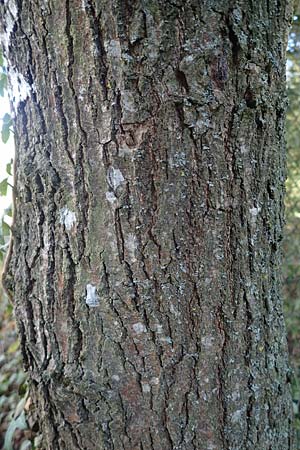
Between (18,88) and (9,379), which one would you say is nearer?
(18,88)

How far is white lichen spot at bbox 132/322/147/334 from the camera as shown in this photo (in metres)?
0.67

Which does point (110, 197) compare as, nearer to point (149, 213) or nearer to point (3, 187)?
point (149, 213)

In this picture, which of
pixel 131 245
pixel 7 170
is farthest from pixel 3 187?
pixel 131 245

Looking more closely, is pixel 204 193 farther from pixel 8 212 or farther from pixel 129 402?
pixel 8 212

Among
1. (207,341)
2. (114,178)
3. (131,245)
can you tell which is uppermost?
(114,178)

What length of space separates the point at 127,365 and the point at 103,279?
6.0 inches

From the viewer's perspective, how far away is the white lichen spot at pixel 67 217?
66 cm

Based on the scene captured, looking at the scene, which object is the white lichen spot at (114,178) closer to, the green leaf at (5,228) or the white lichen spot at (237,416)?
the green leaf at (5,228)

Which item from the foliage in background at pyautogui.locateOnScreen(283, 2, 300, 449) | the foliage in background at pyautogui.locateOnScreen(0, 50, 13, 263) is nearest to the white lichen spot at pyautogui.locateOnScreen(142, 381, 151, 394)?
the foliage in background at pyautogui.locateOnScreen(0, 50, 13, 263)

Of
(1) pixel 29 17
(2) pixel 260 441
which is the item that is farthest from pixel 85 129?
(2) pixel 260 441

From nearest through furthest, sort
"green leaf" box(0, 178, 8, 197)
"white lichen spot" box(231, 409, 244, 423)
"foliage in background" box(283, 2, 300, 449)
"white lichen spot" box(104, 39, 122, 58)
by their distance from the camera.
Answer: "white lichen spot" box(104, 39, 122, 58) < "white lichen spot" box(231, 409, 244, 423) < "green leaf" box(0, 178, 8, 197) < "foliage in background" box(283, 2, 300, 449)

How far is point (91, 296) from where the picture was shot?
0.67 meters

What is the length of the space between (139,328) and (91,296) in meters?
0.10

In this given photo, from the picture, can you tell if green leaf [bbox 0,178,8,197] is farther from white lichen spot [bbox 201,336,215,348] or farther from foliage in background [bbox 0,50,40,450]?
white lichen spot [bbox 201,336,215,348]
